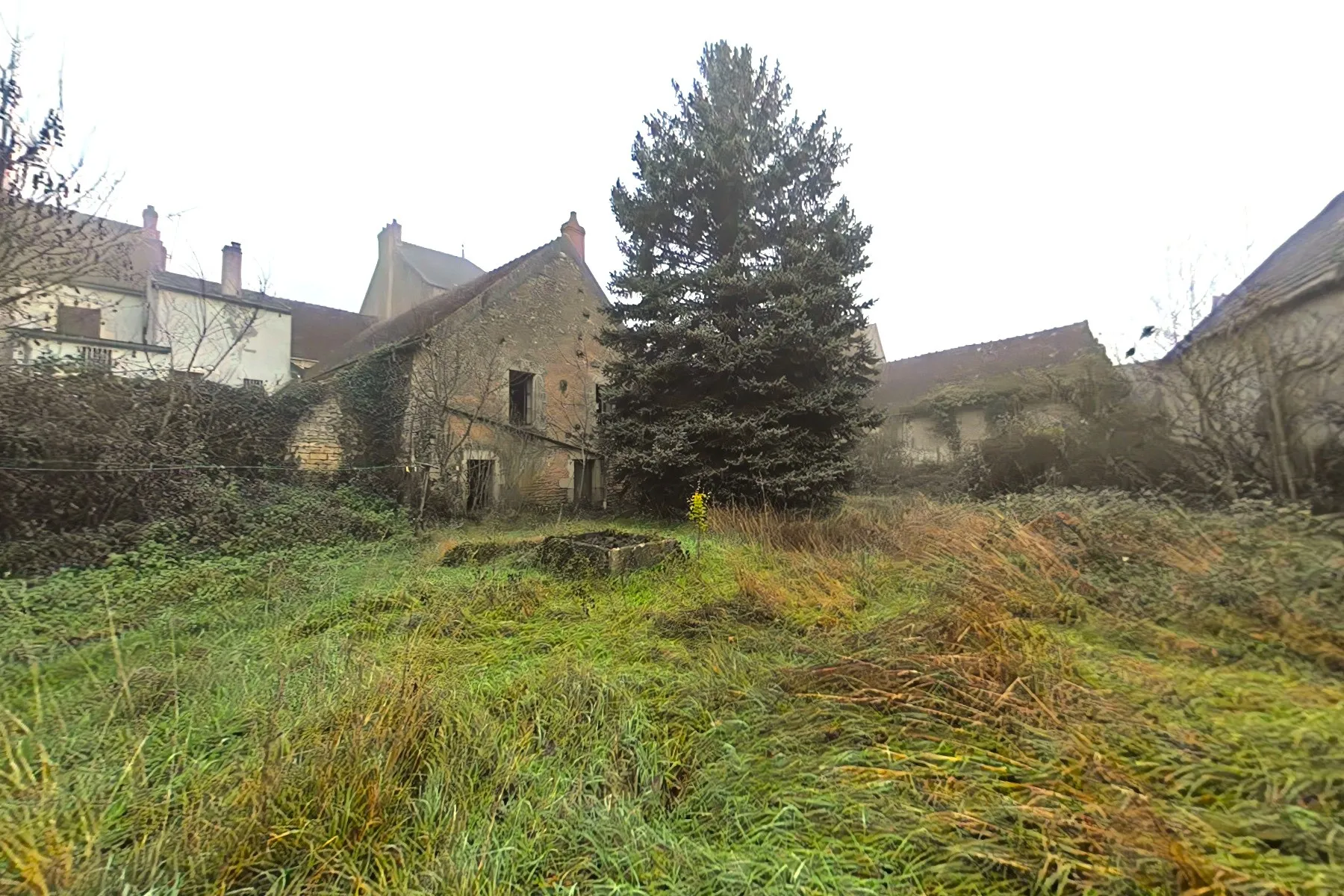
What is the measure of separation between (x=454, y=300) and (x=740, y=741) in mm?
15104

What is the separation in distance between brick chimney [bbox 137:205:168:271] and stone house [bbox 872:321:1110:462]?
25810mm

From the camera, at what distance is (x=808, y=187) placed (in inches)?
452

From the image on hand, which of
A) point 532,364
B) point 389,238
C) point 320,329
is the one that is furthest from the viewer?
point 389,238

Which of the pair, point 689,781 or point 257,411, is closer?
point 689,781

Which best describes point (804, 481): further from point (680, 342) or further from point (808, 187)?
point (808, 187)

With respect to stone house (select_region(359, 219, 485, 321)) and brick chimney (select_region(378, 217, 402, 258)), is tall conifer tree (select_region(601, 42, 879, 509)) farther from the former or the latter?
brick chimney (select_region(378, 217, 402, 258))

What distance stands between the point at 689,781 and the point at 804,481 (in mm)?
7579

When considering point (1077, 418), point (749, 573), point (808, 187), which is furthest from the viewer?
point (808, 187)

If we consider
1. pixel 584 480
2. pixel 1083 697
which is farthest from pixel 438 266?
pixel 1083 697

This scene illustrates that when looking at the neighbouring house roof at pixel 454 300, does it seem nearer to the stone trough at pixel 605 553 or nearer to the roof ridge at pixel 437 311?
the roof ridge at pixel 437 311

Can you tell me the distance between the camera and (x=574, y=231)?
1781cm

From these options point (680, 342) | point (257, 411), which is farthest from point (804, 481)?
point (257, 411)

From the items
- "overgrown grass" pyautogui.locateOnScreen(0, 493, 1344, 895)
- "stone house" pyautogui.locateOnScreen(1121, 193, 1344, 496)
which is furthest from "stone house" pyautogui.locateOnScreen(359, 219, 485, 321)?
"stone house" pyautogui.locateOnScreen(1121, 193, 1344, 496)

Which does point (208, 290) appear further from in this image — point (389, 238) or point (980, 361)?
point (980, 361)
